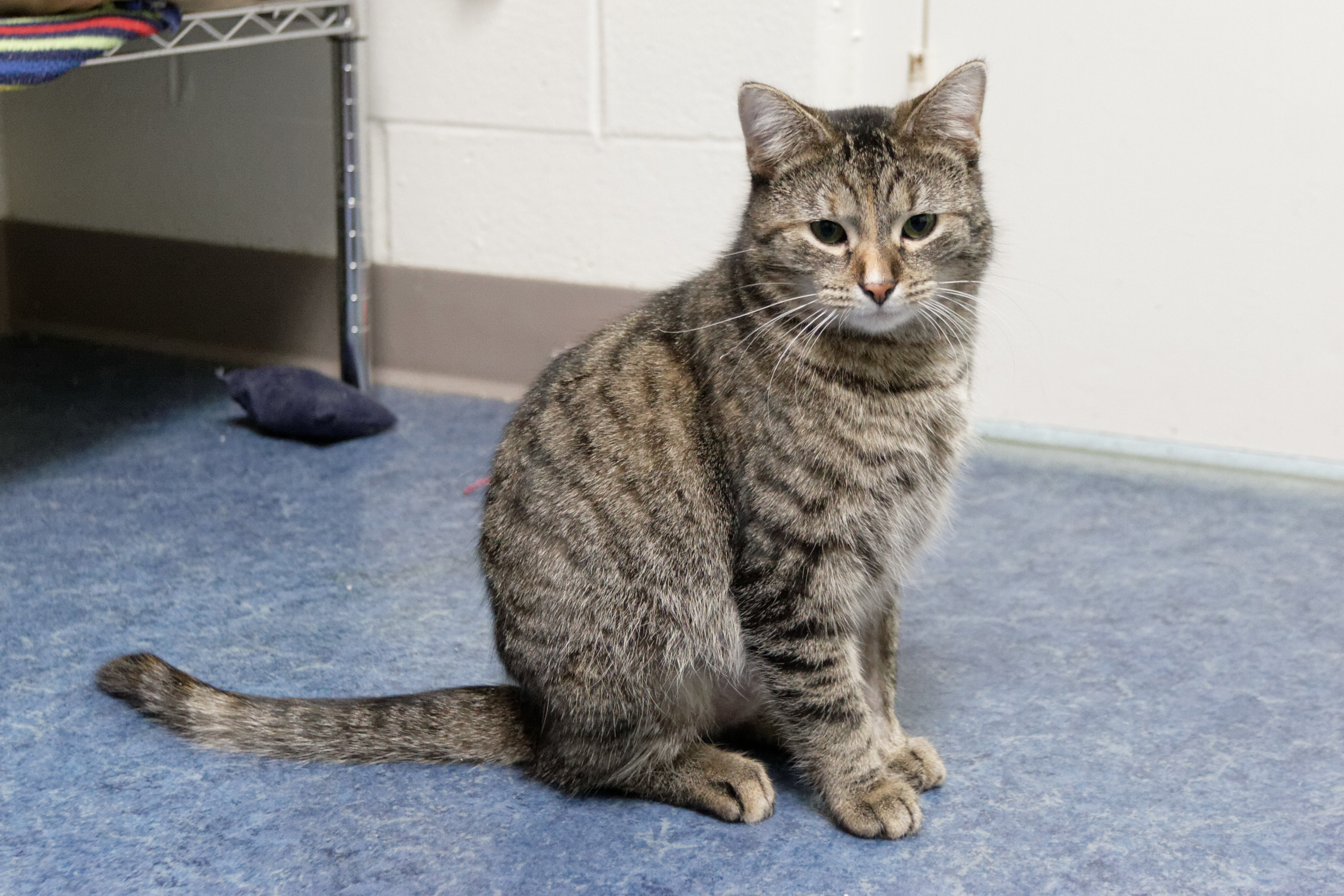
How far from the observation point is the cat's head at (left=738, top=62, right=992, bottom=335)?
4.42 ft

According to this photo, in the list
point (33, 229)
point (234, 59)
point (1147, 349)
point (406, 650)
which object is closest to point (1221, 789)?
point (406, 650)

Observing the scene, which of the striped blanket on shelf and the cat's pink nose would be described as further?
the striped blanket on shelf

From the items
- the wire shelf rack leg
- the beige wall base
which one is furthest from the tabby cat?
the wire shelf rack leg

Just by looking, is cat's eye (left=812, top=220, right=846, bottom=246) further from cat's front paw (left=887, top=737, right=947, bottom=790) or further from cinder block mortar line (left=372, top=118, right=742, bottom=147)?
cinder block mortar line (left=372, top=118, right=742, bottom=147)

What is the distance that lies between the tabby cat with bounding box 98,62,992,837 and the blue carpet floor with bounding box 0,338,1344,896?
57 millimetres

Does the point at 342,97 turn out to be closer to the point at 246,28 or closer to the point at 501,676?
the point at 246,28

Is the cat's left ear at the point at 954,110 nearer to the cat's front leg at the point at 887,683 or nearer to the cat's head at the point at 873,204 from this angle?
the cat's head at the point at 873,204

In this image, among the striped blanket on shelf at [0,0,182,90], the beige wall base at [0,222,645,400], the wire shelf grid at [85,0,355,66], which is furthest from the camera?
the beige wall base at [0,222,645,400]

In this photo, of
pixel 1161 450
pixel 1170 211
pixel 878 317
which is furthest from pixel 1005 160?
pixel 878 317

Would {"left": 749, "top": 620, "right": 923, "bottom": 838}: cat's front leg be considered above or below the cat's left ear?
below

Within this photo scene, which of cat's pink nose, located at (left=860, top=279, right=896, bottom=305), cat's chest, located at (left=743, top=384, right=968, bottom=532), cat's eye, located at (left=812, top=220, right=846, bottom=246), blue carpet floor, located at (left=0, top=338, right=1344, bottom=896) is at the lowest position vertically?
blue carpet floor, located at (left=0, top=338, right=1344, bottom=896)

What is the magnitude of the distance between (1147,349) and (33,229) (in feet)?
8.06

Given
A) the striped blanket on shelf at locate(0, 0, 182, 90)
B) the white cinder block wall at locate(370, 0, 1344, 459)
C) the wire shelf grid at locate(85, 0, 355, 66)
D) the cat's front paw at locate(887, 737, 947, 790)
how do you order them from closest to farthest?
the cat's front paw at locate(887, 737, 947, 790), the striped blanket on shelf at locate(0, 0, 182, 90), the wire shelf grid at locate(85, 0, 355, 66), the white cinder block wall at locate(370, 0, 1344, 459)

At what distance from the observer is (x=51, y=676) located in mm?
1662
